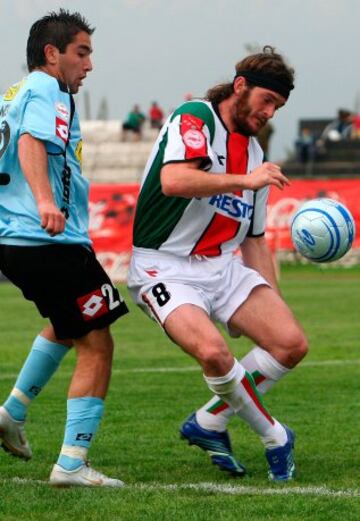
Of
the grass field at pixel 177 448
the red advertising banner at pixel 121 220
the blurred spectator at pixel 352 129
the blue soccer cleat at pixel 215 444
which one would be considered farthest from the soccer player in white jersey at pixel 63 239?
the blurred spectator at pixel 352 129

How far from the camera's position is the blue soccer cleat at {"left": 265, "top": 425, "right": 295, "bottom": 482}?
661cm

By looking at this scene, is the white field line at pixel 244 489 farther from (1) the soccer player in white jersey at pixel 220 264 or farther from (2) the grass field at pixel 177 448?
(1) the soccer player in white jersey at pixel 220 264

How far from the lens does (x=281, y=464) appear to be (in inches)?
260

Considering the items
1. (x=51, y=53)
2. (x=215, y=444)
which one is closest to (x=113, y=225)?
(x=215, y=444)

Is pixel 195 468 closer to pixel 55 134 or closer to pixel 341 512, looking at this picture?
pixel 341 512

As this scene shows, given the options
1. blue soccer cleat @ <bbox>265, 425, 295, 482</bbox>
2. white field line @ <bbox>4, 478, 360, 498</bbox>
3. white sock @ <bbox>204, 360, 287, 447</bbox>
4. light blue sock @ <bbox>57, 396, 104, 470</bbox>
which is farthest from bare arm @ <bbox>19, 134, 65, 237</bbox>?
blue soccer cleat @ <bbox>265, 425, 295, 482</bbox>

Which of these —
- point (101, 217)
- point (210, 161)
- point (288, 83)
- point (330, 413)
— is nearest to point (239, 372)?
point (210, 161)

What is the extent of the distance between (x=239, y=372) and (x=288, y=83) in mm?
1495

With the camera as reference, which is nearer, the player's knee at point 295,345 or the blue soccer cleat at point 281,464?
the blue soccer cleat at point 281,464

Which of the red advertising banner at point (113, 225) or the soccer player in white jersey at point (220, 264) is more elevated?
the soccer player in white jersey at point (220, 264)

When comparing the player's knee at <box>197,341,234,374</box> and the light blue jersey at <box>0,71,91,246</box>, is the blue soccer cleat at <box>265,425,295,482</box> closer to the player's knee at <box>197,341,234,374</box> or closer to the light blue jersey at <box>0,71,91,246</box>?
the player's knee at <box>197,341,234,374</box>

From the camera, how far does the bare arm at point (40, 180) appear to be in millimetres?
5938

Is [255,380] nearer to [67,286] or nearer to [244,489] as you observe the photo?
[244,489]

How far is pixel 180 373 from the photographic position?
11.6 meters
